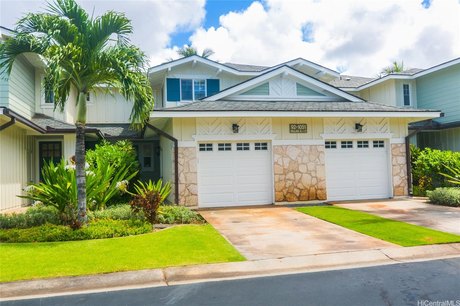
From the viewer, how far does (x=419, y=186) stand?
14969 millimetres

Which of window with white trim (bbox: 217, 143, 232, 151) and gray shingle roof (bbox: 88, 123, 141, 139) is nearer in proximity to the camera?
window with white trim (bbox: 217, 143, 232, 151)

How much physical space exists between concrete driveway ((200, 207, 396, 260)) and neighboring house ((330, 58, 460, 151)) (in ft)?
37.3

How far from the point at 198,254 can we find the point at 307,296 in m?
2.41

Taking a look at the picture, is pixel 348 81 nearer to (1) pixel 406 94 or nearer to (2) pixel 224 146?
(1) pixel 406 94

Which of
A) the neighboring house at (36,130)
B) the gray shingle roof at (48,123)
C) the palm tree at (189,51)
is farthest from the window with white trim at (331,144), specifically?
the palm tree at (189,51)

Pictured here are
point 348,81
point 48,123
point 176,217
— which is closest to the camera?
point 176,217

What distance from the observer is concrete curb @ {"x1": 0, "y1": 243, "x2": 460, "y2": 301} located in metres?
5.17

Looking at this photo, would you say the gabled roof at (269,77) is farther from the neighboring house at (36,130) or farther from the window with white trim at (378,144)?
the neighboring house at (36,130)

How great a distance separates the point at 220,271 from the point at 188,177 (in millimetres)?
7130

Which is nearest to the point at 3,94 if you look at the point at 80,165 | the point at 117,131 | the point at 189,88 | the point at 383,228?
the point at 117,131

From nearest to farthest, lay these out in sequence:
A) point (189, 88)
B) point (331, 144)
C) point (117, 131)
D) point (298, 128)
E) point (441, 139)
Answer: point (298, 128), point (331, 144), point (117, 131), point (189, 88), point (441, 139)

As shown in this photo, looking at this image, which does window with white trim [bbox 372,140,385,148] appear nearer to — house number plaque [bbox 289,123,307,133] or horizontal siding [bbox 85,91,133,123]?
house number plaque [bbox 289,123,307,133]

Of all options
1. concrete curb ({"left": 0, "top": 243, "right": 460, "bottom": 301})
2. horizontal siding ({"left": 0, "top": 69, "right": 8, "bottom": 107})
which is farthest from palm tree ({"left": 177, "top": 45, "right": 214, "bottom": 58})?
concrete curb ({"left": 0, "top": 243, "right": 460, "bottom": 301})

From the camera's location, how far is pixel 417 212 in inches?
423
